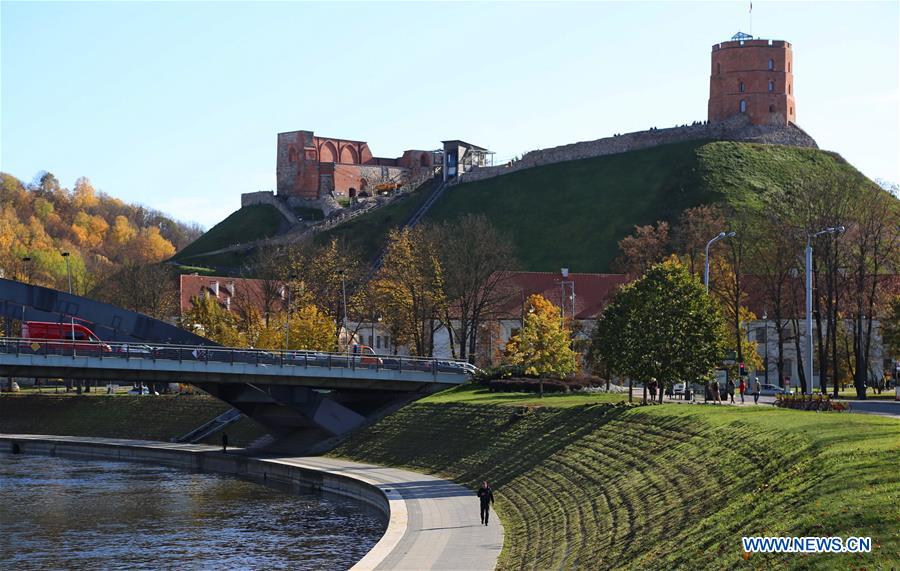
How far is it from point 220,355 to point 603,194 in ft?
297

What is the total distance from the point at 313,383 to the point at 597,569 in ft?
147

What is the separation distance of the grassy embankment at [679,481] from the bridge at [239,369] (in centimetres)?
1532

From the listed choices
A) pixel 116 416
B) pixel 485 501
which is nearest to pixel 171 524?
pixel 485 501

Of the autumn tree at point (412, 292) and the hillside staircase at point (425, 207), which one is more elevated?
the hillside staircase at point (425, 207)

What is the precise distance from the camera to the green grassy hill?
142m

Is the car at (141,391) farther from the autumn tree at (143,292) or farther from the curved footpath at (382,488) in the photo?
the curved footpath at (382,488)

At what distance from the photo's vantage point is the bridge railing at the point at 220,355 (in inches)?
2584

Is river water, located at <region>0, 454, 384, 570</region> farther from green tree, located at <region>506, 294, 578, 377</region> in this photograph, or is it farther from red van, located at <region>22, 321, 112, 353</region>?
green tree, located at <region>506, 294, 578, 377</region>

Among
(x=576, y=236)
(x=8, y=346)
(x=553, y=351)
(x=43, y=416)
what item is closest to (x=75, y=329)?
(x=8, y=346)

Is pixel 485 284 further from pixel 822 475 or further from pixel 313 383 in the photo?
pixel 822 475

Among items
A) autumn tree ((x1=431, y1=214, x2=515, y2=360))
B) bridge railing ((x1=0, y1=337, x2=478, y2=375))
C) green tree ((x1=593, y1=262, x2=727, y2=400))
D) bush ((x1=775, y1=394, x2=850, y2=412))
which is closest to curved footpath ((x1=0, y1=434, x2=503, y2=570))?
bridge railing ((x1=0, y1=337, x2=478, y2=375))

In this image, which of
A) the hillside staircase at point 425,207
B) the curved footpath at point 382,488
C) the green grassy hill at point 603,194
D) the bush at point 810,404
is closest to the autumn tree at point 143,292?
the curved footpath at point 382,488

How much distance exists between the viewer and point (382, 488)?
53625 millimetres

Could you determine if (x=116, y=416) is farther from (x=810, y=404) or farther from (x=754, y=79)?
(x=754, y=79)
